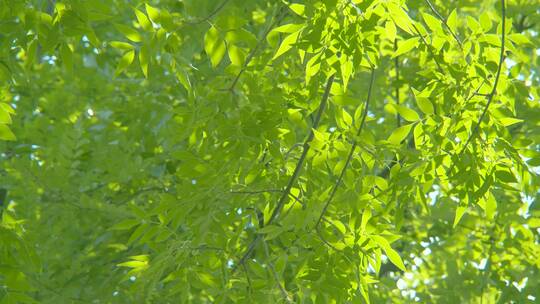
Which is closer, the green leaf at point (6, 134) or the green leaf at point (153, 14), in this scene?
the green leaf at point (153, 14)

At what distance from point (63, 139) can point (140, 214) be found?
2.20 m

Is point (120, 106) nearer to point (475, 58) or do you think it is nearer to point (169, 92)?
point (169, 92)

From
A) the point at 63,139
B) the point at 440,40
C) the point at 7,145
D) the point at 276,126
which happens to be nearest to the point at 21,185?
the point at 63,139

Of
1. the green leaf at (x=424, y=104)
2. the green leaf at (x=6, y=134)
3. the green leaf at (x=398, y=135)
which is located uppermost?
the green leaf at (x=424, y=104)

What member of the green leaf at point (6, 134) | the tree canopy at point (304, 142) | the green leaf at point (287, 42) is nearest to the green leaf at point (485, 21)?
the tree canopy at point (304, 142)

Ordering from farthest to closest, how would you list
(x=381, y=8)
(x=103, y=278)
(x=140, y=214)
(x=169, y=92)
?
(x=169, y=92), (x=103, y=278), (x=140, y=214), (x=381, y=8)

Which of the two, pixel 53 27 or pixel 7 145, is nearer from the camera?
pixel 53 27

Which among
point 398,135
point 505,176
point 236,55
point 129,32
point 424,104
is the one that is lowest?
point 505,176

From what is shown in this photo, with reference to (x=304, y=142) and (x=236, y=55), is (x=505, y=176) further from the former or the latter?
(x=236, y=55)

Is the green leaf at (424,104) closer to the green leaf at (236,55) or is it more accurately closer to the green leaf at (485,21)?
the green leaf at (485,21)

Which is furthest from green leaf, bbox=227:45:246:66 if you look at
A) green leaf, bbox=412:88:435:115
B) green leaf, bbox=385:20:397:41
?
green leaf, bbox=412:88:435:115

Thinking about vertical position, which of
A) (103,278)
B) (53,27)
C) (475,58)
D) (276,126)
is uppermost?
(53,27)

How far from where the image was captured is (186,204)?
3.21m

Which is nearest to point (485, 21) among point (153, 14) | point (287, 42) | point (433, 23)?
point (433, 23)
